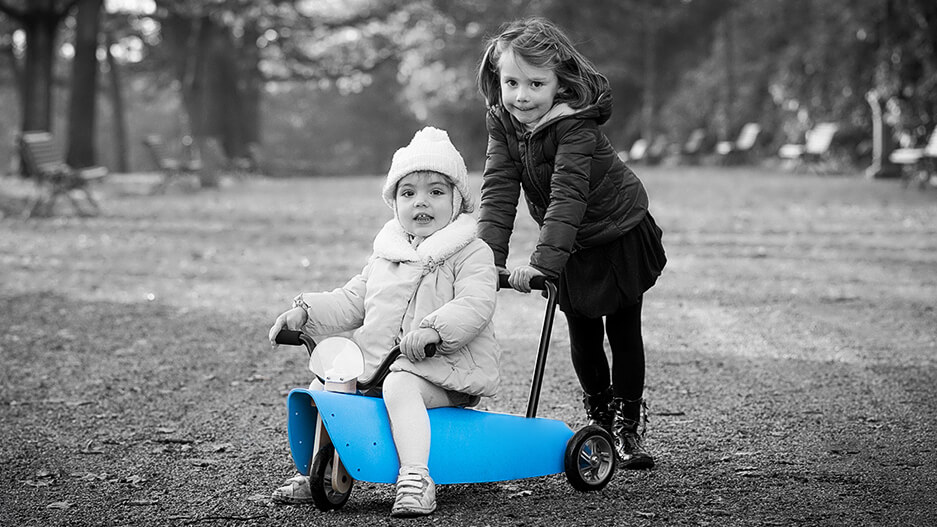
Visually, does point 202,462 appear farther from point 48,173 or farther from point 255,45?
point 255,45

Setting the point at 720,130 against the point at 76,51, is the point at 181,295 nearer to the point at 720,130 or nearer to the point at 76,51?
the point at 76,51

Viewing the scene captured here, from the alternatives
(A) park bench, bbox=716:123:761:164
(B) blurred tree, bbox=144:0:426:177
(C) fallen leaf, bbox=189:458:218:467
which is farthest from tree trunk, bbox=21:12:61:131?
(C) fallen leaf, bbox=189:458:218:467

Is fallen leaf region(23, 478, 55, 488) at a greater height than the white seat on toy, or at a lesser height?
Result: lesser

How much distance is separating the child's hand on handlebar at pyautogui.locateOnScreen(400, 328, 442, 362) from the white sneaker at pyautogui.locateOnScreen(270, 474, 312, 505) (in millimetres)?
588

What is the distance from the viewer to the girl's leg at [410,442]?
3.53 meters

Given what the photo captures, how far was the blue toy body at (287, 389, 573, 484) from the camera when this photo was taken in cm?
351

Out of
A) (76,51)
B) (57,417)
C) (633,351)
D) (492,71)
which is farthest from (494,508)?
(76,51)

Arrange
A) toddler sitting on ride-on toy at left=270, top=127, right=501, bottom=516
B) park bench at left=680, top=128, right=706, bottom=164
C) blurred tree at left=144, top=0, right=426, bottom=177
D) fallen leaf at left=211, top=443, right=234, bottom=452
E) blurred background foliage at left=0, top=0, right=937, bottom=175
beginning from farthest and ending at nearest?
park bench at left=680, top=128, right=706, bottom=164, blurred tree at left=144, top=0, right=426, bottom=177, blurred background foliage at left=0, top=0, right=937, bottom=175, fallen leaf at left=211, top=443, right=234, bottom=452, toddler sitting on ride-on toy at left=270, top=127, right=501, bottom=516

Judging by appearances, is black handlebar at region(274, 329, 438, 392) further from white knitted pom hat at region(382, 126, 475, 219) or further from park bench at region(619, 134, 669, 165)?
park bench at region(619, 134, 669, 165)

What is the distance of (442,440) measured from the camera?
12.0 ft

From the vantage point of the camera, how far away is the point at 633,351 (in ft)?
13.8

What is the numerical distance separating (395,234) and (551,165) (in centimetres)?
57

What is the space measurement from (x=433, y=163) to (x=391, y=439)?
0.86 m

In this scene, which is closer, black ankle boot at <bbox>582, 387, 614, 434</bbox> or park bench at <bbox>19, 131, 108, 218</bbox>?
black ankle boot at <bbox>582, 387, 614, 434</bbox>
